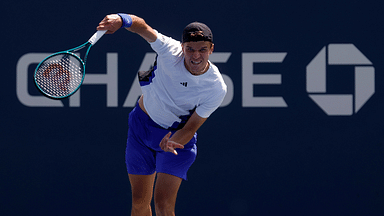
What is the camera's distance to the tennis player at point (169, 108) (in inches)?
107

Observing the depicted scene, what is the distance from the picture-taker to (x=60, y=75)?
268 centimetres

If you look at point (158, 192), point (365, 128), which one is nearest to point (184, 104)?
point (158, 192)

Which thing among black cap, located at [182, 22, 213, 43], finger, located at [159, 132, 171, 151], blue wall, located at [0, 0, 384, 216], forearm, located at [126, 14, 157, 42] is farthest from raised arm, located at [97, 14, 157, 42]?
blue wall, located at [0, 0, 384, 216]

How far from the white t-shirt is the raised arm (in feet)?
0.23

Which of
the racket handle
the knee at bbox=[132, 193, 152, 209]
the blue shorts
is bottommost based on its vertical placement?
the knee at bbox=[132, 193, 152, 209]

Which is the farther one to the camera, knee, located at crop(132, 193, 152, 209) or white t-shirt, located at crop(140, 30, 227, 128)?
knee, located at crop(132, 193, 152, 209)

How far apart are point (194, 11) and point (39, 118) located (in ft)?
5.04

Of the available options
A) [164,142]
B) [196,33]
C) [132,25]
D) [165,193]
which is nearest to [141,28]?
[132,25]

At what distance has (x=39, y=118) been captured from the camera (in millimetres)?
3891

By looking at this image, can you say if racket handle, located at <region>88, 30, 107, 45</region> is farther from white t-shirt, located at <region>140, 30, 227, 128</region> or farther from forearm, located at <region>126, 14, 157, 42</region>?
white t-shirt, located at <region>140, 30, 227, 128</region>

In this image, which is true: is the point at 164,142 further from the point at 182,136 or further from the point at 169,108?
the point at 169,108

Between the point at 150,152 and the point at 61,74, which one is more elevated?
the point at 61,74

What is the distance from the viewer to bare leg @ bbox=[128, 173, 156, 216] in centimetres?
316

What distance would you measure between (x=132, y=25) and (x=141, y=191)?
3.73 feet
